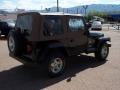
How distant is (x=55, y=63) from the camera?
791 cm

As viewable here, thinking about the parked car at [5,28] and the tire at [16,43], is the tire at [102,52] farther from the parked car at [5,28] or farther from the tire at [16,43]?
the parked car at [5,28]

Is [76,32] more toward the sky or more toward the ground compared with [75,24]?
more toward the ground

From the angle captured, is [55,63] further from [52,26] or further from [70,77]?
[52,26]

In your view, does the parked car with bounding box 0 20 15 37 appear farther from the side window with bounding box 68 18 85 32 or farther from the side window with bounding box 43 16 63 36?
the side window with bounding box 43 16 63 36

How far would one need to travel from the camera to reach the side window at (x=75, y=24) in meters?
8.56

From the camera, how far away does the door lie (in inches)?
335

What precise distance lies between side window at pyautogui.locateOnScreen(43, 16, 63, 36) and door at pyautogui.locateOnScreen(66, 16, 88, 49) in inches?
16.4

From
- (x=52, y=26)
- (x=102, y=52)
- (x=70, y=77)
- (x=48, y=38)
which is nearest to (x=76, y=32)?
(x=52, y=26)

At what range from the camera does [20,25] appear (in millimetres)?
8500

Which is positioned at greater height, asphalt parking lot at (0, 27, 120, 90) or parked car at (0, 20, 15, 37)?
parked car at (0, 20, 15, 37)

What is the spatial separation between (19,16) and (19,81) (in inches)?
90.8

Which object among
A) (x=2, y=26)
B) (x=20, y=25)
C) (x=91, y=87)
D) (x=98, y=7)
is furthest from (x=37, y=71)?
(x=98, y=7)

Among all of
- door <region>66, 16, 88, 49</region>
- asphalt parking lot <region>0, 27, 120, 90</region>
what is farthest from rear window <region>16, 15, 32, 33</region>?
asphalt parking lot <region>0, 27, 120, 90</region>

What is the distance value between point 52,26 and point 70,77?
164cm
